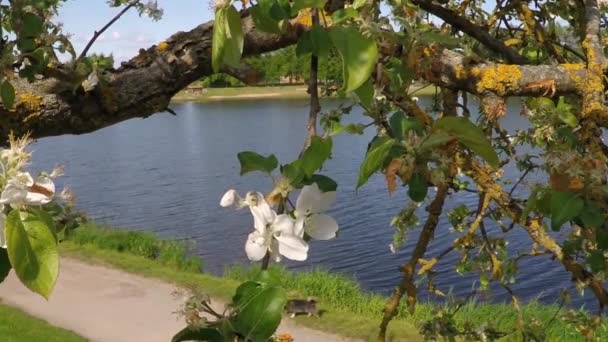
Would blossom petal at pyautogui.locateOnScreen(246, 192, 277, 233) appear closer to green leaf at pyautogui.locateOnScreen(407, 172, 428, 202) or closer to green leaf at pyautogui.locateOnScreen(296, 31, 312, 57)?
green leaf at pyautogui.locateOnScreen(296, 31, 312, 57)

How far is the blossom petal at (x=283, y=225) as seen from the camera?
58 centimetres

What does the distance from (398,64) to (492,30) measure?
49.3 inches

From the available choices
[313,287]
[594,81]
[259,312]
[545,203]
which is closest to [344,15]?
[259,312]

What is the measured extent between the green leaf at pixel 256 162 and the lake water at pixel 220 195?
4.19ft

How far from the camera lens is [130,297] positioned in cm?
716

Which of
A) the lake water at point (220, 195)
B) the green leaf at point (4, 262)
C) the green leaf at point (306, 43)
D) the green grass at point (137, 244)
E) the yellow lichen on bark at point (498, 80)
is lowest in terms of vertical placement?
the lake water at point (220, 195)

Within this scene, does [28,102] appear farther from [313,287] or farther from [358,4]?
[313,287]

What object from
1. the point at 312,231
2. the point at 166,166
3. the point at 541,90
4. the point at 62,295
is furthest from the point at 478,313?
the point at 166,166

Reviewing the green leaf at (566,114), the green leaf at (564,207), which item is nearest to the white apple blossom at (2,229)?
the green leaf at (564,207)

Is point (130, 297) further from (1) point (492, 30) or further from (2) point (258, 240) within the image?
(2) point (258, 240)

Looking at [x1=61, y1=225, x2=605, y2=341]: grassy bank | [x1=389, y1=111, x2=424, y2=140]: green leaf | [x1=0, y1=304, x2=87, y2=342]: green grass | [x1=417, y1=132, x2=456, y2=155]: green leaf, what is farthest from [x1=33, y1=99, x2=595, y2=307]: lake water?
[x1=0, y1=304, x2=87, y2=342]: green grass

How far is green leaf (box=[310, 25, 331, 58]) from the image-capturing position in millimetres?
667

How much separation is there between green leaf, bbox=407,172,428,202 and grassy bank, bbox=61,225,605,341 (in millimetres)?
2825

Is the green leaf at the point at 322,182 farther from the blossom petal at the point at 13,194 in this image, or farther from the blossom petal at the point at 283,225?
the blossom petal at the point at 13,194
